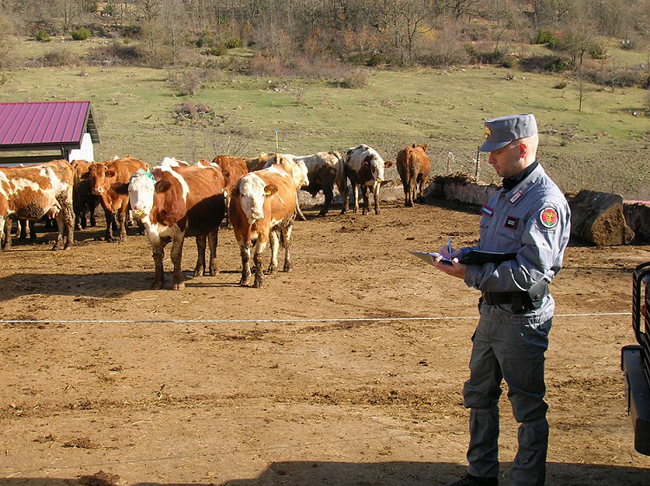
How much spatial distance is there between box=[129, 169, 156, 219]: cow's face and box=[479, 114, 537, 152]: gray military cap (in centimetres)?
766

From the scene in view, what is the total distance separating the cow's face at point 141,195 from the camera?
36.4 ft

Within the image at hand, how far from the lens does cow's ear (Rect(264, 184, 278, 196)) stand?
11438mm

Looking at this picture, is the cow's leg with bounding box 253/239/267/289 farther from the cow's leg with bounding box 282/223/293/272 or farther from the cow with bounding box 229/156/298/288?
the cow's leg with bounding box 282/223/293/272

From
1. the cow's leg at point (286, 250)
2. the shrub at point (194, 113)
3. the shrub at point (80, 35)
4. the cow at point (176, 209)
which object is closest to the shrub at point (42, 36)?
the shrub at point (80, 35)

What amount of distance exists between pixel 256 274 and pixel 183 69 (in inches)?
1732

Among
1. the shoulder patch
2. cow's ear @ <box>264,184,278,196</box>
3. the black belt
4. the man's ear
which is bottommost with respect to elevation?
cow's ear @ <box>264,184,278,196</box>

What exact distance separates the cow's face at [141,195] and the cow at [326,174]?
9.88m

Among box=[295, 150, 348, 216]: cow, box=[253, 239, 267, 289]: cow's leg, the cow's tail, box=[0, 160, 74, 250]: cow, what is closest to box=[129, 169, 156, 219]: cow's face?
box=[253, 239, 267, 289]: cow's leg

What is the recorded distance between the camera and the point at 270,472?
510 cm

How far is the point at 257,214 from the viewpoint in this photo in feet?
36.6

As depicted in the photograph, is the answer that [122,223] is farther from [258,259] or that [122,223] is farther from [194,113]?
[194,113]

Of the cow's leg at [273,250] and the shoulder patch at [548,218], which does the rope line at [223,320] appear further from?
the shoulder patch at [548,218]

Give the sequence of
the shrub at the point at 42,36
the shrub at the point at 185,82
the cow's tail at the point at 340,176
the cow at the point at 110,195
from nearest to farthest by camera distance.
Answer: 1. the cow at the point at 110,195
2. the cow's tail at the point at 340,176
3. the shrub at the point at 185,82
4. the shrub at the point at 42,36

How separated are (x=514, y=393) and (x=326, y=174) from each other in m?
17.0
